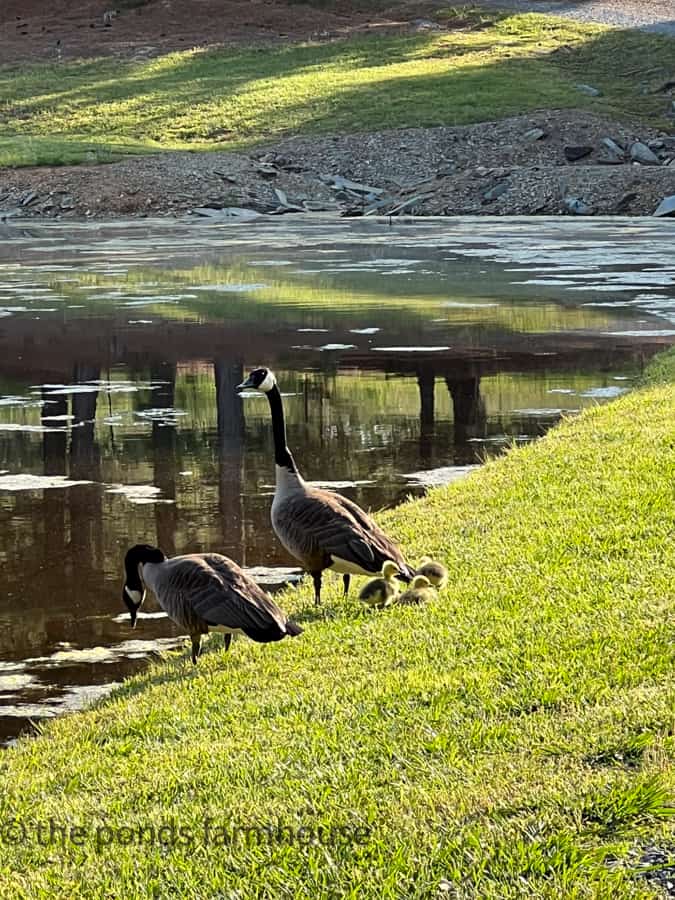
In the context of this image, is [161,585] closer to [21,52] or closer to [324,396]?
[324,396]

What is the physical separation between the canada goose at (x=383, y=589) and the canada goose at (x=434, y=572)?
146 mm

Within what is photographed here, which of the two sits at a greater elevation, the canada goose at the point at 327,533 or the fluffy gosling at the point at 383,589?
the canada goose at the point at 327,533

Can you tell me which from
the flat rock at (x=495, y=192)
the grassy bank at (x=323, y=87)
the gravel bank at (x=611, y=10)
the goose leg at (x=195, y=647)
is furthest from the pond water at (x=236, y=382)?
the gravel bank at (x=611, y=10)

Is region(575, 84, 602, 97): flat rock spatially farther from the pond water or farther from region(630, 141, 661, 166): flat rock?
the pond water

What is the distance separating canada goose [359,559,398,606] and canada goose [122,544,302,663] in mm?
737

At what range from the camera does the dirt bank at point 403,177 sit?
40812 mm

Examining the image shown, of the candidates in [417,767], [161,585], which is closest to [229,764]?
[417,767]

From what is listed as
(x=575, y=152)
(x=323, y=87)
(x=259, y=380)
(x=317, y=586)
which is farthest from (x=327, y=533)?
(x=323, y=87)

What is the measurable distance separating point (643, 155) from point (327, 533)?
37.8 meters

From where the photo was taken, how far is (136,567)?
7754 mm

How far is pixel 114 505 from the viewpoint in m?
11.4

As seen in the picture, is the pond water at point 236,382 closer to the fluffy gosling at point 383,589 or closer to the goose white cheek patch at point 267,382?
the fluffy gosling at point 383,589

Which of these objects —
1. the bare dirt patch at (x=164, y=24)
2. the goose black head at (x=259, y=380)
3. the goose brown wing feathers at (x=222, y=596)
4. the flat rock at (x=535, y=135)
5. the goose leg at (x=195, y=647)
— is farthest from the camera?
the bare dirt patch at (x=164, y=24)

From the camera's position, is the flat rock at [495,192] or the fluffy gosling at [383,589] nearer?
the fluffy gosling at [383,589]
